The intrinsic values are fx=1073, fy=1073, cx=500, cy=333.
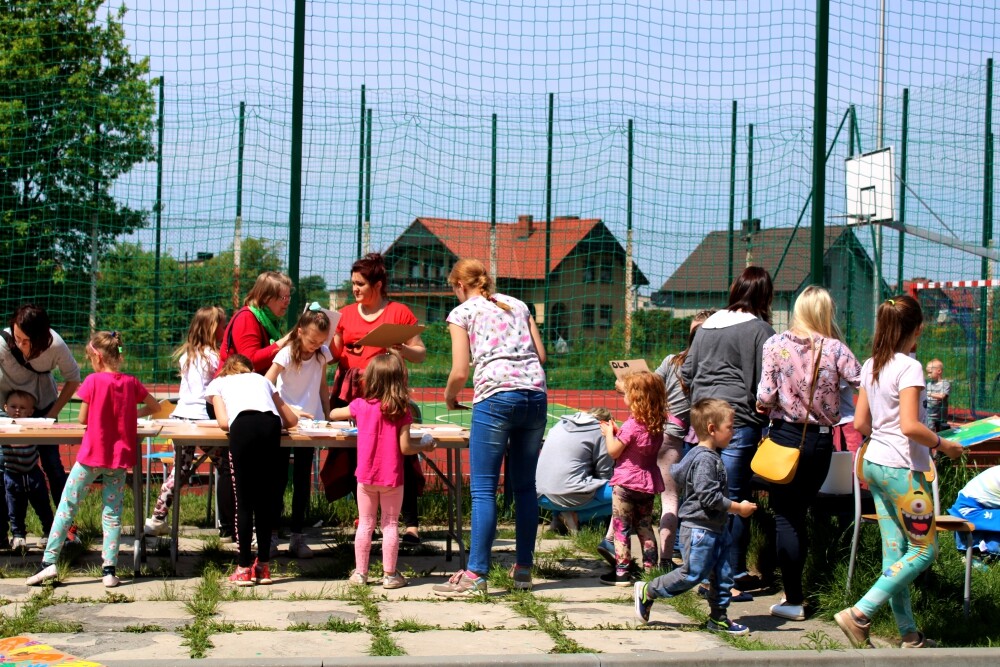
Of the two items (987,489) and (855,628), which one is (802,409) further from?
(987,489)

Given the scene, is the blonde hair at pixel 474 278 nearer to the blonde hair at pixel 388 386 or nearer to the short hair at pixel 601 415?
the blonde hair at pixel 388 386

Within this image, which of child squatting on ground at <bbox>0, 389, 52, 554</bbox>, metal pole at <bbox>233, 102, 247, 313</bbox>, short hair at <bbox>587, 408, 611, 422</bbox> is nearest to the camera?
child squatting on ground at <bbox>0, 389, 52, 554</bbox>

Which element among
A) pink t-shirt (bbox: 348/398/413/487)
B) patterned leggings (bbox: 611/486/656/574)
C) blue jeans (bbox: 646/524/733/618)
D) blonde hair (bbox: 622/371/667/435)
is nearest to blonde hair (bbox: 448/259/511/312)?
pink t-shirt (bbox: 348/398/413/487)

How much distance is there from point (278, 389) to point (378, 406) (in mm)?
1106

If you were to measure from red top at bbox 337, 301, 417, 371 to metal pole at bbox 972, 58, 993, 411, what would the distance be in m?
5.68

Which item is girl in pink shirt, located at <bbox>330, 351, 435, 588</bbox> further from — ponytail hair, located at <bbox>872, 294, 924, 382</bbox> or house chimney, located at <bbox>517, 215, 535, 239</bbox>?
house chimney, located at <bbox>517, 215, 535, 239</bbox>

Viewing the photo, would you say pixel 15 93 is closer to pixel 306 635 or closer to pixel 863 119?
pixel 306 635

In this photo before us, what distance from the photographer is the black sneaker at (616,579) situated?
6117 millimetres

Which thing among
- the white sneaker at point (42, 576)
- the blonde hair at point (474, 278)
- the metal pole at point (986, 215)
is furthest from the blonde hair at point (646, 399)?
the metal pole at point (986, 215)

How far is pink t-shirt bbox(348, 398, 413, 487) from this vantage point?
5.83 meters

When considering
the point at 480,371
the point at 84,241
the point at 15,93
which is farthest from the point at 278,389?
the point at 15,93

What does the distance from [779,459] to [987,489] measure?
5.22ft

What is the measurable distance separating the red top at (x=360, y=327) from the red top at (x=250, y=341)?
0.48 m

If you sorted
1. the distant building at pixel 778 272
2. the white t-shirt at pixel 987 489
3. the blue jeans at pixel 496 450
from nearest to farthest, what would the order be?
1. the blue jeans at pixel 496 450
2. the white t-shirt at pixel 987 489
3. the distant building at pixel 778 272
